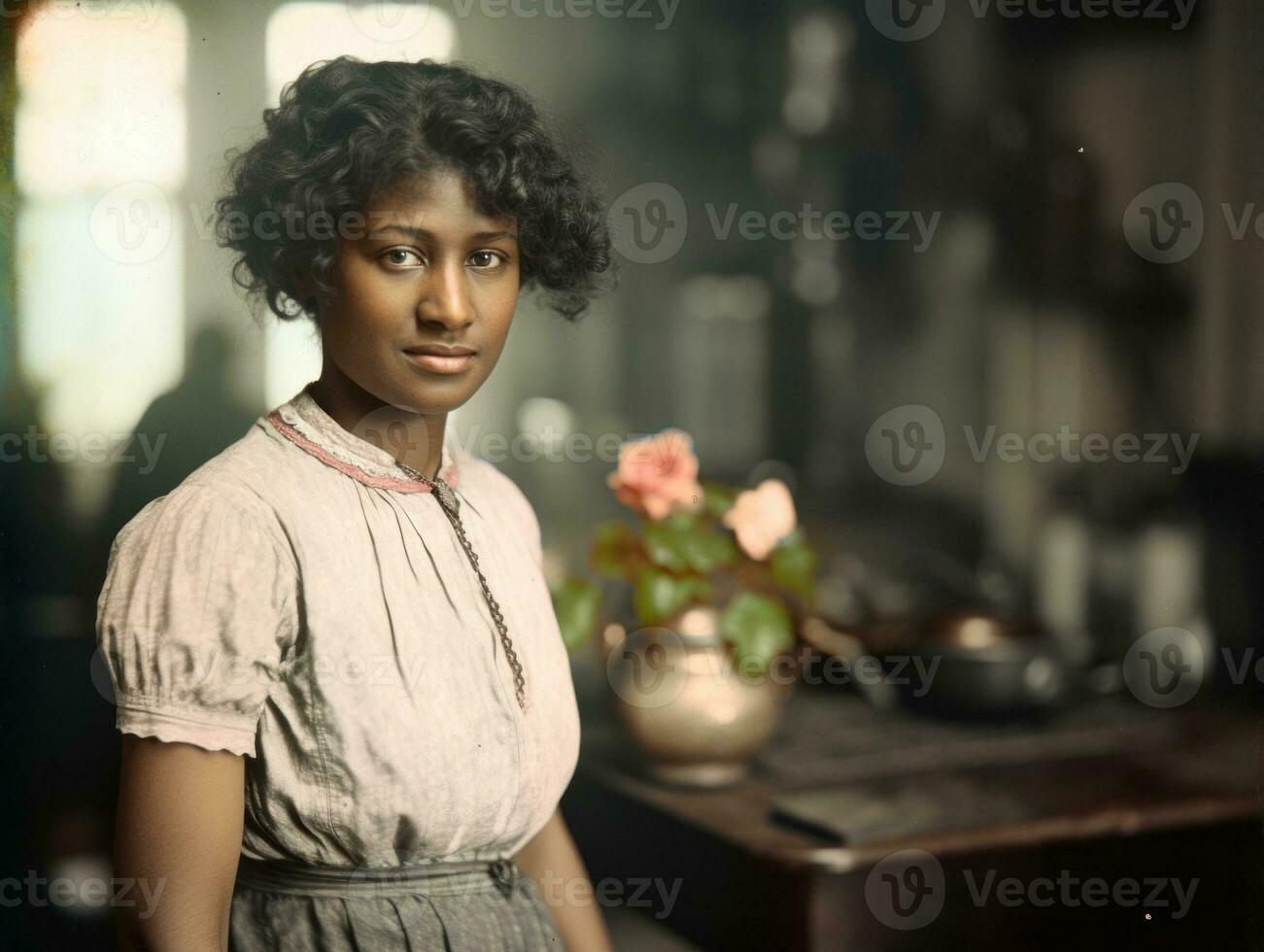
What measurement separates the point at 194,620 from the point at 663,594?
23.5 inches

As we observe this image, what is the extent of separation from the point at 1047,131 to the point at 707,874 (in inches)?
64.3

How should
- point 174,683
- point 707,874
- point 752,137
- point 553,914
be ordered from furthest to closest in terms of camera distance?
point 752,137
point 707,874
point 553,914
point 174,683

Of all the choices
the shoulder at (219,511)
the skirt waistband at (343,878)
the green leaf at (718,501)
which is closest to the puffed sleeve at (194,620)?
the shoulder at (219,511)

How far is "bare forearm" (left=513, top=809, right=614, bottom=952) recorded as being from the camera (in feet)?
3.17

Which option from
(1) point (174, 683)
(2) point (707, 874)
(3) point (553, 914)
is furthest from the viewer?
(2) point (707, 874)

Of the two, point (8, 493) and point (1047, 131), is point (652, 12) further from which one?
point (8, 493)

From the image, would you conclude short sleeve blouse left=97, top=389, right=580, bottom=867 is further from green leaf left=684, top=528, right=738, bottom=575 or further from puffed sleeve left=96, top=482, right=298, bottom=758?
green leaf left=684, top=528, right=738, bottom=575

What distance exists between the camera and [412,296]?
2.76 ft

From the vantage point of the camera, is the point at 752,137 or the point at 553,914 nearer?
the point at 553,914

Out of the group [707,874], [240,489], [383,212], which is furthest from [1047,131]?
[240,489]

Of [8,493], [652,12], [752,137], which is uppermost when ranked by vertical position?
[652,12]

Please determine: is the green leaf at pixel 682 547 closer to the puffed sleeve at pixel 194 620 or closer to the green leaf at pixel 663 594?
the green leaf at pixel 663 594

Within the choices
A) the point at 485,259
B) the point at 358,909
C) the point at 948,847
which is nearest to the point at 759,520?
the point at 948,847

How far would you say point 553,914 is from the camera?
0.96 m
